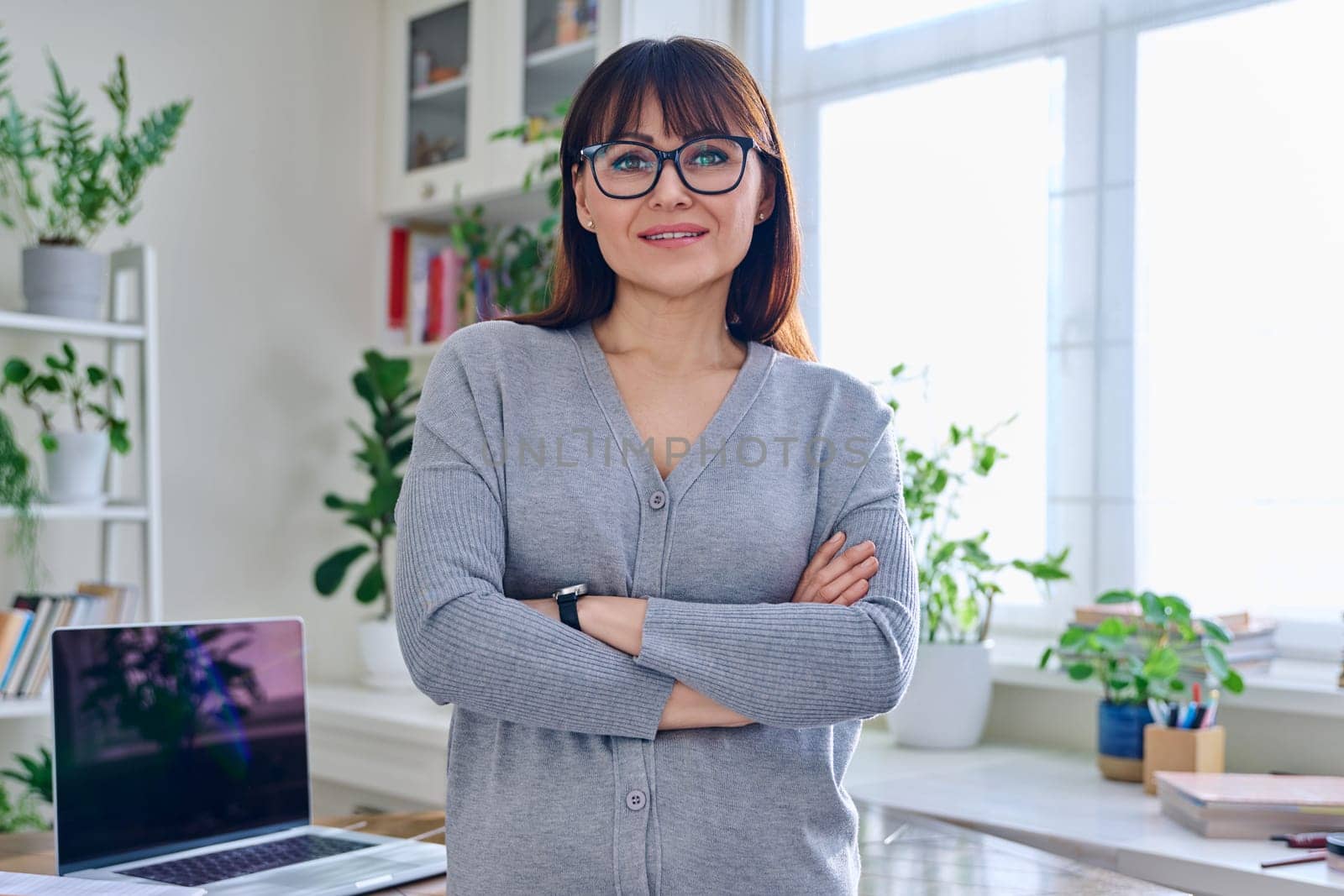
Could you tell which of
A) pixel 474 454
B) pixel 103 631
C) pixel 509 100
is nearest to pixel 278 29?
pixel 509 100

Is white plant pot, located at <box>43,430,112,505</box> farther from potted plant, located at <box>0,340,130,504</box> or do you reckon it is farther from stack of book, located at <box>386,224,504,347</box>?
stack of book, located at <box>386,224,504,347</box>

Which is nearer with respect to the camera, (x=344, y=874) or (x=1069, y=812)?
(x=344, y=874)

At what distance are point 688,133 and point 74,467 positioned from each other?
6.17 ft

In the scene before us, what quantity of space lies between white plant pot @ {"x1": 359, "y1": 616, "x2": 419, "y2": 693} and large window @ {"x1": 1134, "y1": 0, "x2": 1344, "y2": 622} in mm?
1788

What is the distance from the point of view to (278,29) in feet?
11.0

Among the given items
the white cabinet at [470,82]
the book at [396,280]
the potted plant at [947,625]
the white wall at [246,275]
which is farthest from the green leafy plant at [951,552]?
the white wall at [246,275]

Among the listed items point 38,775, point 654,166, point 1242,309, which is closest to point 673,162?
point 654,166

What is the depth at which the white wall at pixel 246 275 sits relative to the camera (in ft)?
9.84

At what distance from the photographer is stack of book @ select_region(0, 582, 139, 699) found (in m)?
2.51

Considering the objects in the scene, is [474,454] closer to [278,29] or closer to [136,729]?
[136,729]

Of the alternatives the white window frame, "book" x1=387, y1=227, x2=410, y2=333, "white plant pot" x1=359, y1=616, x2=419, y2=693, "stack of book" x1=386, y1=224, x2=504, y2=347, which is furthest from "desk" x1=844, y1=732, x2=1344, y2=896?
"book" x1=387, y1=227, x2=410, y2=333

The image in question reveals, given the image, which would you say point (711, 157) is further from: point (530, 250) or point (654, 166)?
point (530, 250)

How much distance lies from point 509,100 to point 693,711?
91.1 inches

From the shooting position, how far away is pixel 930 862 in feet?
5.20
